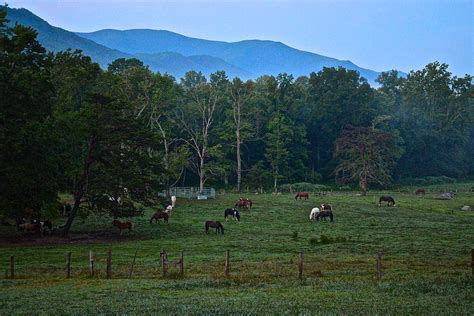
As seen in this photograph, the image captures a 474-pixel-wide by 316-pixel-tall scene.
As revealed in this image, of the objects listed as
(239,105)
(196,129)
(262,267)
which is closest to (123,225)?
(262,267)

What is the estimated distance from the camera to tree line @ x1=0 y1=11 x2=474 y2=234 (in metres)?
39.4

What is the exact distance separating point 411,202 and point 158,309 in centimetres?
5354

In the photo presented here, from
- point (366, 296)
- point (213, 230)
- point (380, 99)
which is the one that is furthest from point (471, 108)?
point (366, 296)

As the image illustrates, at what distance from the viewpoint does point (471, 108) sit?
11881 centimetres

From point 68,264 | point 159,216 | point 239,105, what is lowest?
point 68,264

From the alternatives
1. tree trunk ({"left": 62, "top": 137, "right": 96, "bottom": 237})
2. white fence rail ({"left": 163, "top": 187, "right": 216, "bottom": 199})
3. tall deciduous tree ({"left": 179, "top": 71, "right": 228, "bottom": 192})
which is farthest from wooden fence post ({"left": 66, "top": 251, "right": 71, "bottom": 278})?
tall deciduous tree ({"left": 179, "top": 71, "right": 228, "bottom": 192})

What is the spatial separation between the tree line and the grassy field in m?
4.60

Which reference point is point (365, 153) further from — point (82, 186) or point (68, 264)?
point (68, 264)

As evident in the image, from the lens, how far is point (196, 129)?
84812mm

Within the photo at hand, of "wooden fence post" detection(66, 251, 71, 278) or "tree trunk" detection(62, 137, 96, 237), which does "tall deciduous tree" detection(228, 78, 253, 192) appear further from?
"wooden fence post" detection(66, 251, 71, 278)

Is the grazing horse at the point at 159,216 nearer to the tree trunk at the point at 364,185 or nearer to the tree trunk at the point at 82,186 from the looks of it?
the tree trunk at the point at 82,186

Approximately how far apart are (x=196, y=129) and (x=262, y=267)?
194ft

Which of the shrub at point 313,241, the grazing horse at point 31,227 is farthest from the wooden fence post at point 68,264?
the grazing horse at point 31,227

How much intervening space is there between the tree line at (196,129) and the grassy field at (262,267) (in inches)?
181
